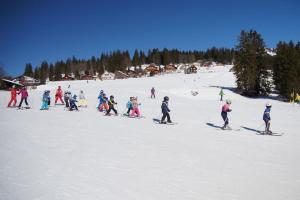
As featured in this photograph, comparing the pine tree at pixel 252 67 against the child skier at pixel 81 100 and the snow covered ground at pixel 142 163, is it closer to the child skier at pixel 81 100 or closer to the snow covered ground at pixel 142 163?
the child skier at pixel 81 100

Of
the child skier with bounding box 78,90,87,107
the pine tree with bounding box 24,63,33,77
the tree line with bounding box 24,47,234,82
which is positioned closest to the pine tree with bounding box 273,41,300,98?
the child skier with bounding box 78,90,87,107

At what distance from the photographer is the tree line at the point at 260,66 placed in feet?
157

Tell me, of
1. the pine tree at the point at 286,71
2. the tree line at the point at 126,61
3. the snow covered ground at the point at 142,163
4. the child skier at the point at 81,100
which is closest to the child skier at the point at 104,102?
the child skier at the point at 81,100

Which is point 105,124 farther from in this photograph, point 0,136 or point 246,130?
point 246,130

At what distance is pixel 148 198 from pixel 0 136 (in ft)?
27.7

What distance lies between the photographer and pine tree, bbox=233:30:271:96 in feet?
163

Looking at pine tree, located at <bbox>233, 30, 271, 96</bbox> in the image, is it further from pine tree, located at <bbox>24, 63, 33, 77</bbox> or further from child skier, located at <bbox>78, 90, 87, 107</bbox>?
pine tree, located at <bbox>24, 63, 33, 77</bbox>

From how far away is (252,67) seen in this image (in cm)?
5031

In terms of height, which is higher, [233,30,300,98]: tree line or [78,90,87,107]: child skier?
[233,30,300,98]: tree line

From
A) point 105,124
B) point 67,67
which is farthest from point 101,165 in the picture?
point 67,67

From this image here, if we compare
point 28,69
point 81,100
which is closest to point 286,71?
point 81,100

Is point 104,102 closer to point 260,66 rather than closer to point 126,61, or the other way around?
point 260,66

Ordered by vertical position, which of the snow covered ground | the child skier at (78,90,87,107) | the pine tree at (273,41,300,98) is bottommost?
the snow covered ground

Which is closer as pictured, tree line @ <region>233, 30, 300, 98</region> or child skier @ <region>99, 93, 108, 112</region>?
child skier @ <region>99, 93, 108, 112</region>
